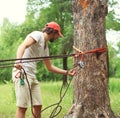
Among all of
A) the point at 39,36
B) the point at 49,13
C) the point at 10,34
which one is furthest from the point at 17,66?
the point at 10,34

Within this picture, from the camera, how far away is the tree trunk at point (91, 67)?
23.8ft

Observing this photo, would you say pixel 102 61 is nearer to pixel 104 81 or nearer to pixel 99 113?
pixel 104 81

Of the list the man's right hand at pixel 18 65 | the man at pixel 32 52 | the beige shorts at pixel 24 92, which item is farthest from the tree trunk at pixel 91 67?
the man's right hand at pixel 18 65

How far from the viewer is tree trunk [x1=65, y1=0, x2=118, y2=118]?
7242 mm

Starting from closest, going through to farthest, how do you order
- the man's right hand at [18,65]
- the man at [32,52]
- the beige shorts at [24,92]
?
1. the man's right hand at [18,65]
2. the man at [32,52]
3. the beige shorts at [24,92]

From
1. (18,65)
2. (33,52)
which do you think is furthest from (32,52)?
(18,65)

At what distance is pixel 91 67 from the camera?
23.7 ft

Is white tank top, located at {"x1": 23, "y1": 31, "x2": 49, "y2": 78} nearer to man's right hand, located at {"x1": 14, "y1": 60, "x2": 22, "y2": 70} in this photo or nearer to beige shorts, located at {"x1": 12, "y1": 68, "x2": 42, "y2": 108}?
beige shorts, located at {"x1": 12, "y1": 68, "x2": 42, "y2": 108}

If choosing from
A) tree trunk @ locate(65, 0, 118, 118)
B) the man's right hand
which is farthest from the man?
tree trunk @ locate(65, 0, 118, 118)

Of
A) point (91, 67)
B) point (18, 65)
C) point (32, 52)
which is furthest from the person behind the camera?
point (91, 67)

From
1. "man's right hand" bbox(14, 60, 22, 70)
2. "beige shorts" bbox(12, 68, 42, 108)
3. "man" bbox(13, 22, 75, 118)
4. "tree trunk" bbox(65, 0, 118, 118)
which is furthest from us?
"tree trunk" bbox(65, 0, 118, 118)

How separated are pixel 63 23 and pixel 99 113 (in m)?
19.5

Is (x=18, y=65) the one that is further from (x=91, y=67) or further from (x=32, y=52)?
(x=91, y=67)

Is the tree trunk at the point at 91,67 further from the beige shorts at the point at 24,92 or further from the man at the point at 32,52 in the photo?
the beige shorts at the point at 24,92
